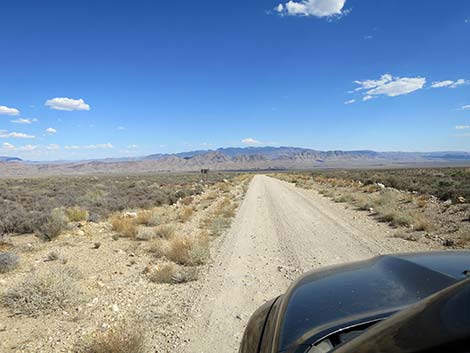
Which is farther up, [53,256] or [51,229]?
[51,229]

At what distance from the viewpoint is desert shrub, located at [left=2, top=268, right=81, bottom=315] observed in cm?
556

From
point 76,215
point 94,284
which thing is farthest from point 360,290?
point 76,215

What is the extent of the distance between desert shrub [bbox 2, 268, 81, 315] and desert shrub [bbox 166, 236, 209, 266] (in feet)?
8.34

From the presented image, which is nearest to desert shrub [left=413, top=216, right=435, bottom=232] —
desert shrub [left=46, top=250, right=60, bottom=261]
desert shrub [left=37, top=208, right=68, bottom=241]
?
desert shrub [left=46, top=250, right=60, bottom=261]

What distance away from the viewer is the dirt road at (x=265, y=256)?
487 centimetres

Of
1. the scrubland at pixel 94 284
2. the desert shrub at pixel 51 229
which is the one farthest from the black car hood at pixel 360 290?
the desert shrub at pixel 51 229

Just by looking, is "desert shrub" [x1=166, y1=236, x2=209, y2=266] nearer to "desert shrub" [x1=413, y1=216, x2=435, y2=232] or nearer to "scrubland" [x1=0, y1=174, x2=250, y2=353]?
"scrubland" [x1=0, y1=174, x2=250, y2=353]

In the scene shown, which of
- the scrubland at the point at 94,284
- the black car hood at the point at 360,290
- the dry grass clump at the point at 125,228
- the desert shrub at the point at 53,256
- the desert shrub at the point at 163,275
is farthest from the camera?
the dry grass clump at the point at 125,228

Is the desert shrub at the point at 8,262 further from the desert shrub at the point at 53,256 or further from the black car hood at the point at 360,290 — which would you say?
the black car hood at the point at 360,290

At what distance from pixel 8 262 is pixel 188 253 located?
3.93 metres

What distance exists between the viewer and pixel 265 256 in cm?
838

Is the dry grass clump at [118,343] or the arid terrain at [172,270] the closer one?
the dry grass clump at [118,343]

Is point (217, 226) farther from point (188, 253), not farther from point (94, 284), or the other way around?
point (94, 284)

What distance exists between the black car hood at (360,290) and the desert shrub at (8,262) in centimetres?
729
